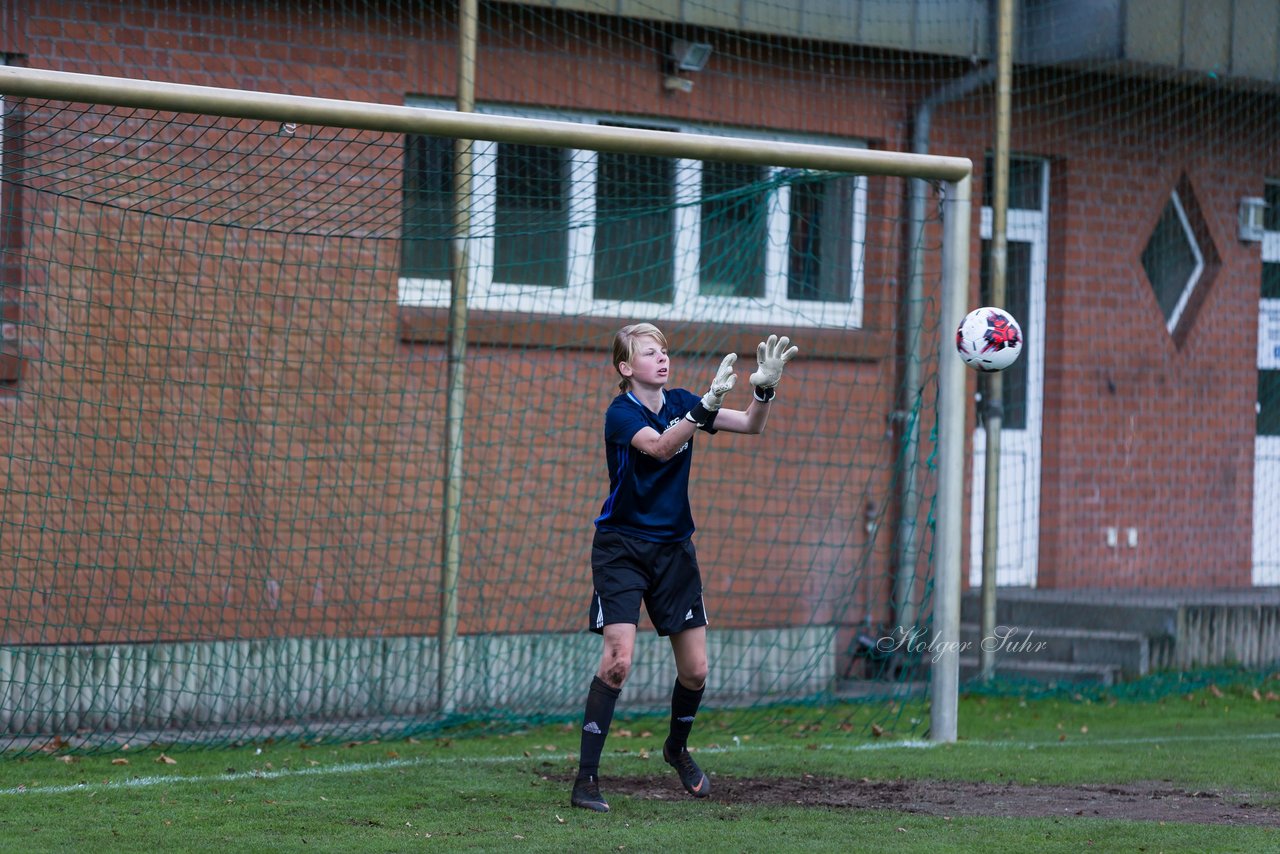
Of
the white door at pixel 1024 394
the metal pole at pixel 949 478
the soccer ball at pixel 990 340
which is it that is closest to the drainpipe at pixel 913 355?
the white door at pixel 1024 394

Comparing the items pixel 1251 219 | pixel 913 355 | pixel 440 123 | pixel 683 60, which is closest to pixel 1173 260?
pixel 1251 219

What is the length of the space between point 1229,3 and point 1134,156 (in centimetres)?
120

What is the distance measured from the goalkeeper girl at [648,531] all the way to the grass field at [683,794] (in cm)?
34

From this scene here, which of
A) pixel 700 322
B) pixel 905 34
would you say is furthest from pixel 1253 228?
pixel 700 322

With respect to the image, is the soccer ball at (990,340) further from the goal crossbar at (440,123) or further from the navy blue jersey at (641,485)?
the navy blue jersey at (641,485)

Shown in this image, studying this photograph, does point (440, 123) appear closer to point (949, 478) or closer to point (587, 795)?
point (587, 795)

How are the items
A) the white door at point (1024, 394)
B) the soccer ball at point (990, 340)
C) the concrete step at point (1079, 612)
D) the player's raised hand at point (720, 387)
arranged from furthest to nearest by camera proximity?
1. the white door at point (1024, 394)
2. the concrete step at point (1079, 612)
3. the soccer ball at point (990, 340)
4. the player's raised hand at point (720, 387)

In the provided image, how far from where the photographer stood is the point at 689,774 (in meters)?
5.64

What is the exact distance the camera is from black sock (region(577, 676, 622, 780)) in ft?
17.6

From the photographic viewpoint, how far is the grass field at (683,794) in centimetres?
484

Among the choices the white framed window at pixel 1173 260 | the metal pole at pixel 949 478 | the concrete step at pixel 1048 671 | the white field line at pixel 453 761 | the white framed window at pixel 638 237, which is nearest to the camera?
the white field line at pixel 453 761

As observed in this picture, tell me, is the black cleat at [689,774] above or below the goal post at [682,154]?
below

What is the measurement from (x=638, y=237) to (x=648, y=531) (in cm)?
371

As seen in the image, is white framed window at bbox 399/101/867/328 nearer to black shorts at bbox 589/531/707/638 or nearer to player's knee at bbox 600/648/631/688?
black shorts at bbox 589/531/707/638
